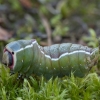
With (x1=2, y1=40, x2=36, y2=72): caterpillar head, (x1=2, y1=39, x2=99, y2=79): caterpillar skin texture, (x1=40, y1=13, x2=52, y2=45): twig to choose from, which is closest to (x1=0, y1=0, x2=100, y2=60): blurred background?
→ (x1=40, y1=13, x2=52, y2=45): twig

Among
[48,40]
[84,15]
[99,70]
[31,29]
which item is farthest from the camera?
[84,15]

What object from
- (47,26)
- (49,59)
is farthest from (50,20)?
(49,59)

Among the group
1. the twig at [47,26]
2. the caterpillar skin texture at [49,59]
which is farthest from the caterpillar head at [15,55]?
the twig at [47,26]

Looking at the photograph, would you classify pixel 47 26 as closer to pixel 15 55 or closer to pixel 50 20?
pixel 50 20

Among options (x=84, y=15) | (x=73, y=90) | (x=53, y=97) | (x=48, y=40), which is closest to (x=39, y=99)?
(x=53, y=97)

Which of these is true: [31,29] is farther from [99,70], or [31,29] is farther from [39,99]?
[39,99]

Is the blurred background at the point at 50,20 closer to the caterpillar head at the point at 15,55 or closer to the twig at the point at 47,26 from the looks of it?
the twig at the point at 47,26
